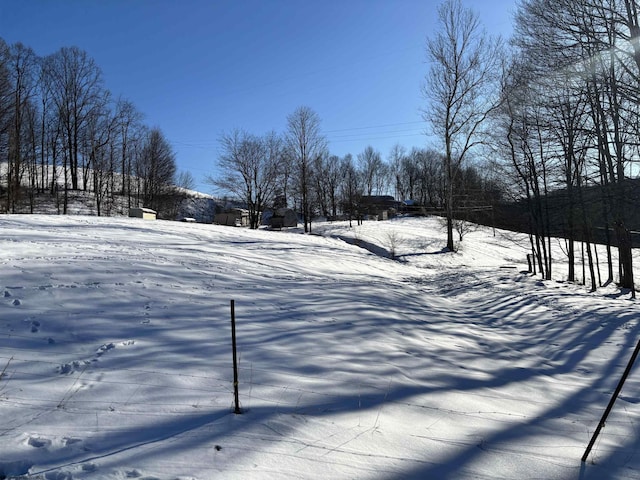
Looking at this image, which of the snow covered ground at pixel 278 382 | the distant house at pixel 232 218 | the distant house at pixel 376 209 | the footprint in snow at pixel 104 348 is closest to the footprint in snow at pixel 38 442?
the snow covered ground at pixel 278 382

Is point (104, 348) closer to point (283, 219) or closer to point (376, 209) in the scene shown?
point (283, 219)

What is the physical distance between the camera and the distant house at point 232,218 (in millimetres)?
36375

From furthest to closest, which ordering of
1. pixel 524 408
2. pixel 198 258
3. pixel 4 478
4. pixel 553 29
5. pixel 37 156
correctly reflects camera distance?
1. pixel 37 156
2. pixel 553 29
3. pixel 198 258
4. pixel 524 408
5. pixel 4 478

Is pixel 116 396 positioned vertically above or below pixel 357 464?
above

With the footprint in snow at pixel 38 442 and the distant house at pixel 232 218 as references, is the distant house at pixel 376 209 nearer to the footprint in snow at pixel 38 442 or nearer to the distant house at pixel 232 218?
the distant house at pixel 232 218

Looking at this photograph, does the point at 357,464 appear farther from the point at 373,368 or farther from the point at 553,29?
the point at 553,29

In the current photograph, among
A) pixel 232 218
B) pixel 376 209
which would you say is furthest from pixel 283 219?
pixel 376 209

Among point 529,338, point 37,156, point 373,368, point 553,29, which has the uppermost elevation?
point 37,156

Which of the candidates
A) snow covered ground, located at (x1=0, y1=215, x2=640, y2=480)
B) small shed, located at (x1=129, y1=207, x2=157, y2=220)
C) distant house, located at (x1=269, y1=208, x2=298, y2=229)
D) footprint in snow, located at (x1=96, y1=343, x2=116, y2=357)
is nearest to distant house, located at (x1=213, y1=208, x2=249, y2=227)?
distant house, located at (x1=269, y1=208, x2=298, y2=229)

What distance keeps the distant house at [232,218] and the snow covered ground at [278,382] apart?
28.7m

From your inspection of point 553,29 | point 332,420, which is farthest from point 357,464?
point 553,29

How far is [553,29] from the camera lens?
37.0 feet

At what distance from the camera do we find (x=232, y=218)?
36438 mm

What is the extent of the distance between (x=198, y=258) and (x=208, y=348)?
5178 mm
